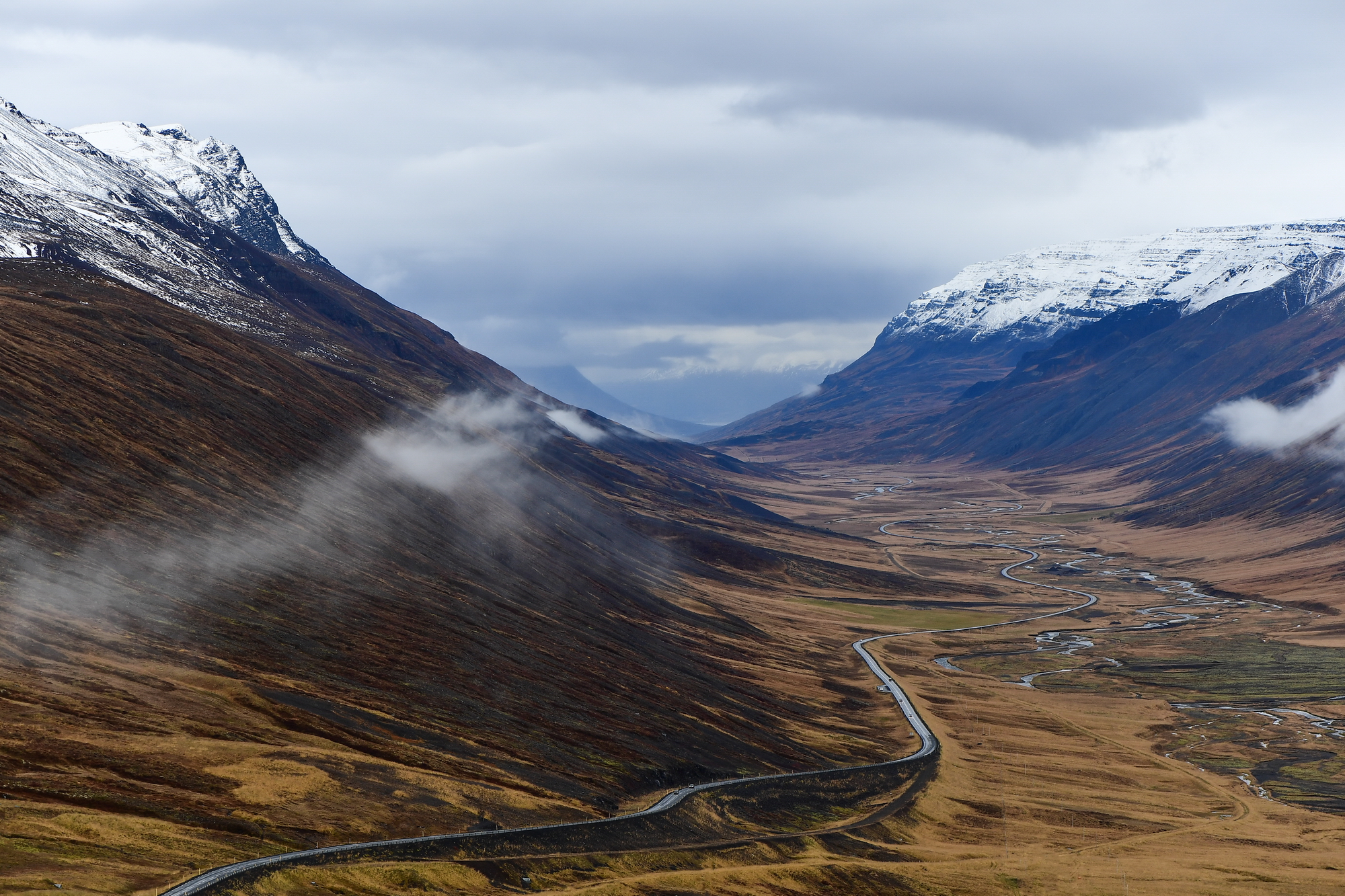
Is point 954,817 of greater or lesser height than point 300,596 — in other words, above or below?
below

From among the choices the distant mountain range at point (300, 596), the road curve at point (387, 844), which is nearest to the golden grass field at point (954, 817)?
the road curve at point (387, 844)

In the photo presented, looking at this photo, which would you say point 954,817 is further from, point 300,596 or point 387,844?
point 300,596

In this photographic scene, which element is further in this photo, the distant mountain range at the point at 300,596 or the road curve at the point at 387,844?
the distant mountain range at the point at 300,596

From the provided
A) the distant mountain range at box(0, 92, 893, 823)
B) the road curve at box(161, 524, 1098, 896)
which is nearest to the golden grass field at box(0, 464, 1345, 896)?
the road curve at box(161, 524, 1098, 896)

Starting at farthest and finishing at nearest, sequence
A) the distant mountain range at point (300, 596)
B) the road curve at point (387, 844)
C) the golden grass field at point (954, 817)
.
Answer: the distant mountain range at point (300, 596) → the golden grass field at point (954, 817) → the road curve at point (387, 844)

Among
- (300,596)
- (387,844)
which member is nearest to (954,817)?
(387,844)

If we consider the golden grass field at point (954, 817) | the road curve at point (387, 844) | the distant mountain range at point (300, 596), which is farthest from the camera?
the distant mountain range at point (300, 596)

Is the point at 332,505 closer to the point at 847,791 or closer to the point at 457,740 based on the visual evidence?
the point at 457,740

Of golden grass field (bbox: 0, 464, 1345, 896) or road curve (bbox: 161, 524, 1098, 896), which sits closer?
road curve (bbox: 161, 524, 1098, 896)

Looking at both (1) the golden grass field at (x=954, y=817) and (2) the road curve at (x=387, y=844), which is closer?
(2) the road curve at (x=387, y=844)

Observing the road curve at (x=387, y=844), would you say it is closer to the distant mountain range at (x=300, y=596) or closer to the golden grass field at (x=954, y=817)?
the golden grass field at (x=954, y=817)

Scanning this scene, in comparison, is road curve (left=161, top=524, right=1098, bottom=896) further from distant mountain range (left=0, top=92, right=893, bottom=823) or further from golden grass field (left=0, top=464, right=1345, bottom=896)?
distant mountain range (left=0, top=92, right=893, bottom=823)

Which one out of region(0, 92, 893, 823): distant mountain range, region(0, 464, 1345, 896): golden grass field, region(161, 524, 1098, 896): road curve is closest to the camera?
region(161, 524, 1098, 896): road curve

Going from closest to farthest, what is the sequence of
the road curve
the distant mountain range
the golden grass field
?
the road curve
the golden grass field
the distant mountain range
